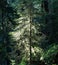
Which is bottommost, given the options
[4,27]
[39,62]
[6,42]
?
[39,62]

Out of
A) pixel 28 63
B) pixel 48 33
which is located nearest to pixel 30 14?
pixel 28 63

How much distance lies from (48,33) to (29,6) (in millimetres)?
6478

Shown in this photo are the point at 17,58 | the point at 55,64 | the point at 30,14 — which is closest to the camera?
the point at 30,14

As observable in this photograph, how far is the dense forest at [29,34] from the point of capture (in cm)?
1393

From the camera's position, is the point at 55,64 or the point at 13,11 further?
the point at 13,11

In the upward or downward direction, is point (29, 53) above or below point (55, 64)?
above

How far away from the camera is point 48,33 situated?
64.9ft

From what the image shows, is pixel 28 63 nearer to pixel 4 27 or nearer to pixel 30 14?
pixel 30 14

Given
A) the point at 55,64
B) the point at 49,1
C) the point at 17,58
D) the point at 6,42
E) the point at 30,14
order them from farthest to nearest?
1. the point at 49,1
2. the point at 6,42
3. the point at 55,64
4. the point at 17,58
5. the point at 30,14

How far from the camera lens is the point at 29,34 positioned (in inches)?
547

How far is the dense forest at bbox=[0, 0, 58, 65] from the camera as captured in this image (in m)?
13.9

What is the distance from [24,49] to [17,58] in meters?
1.21

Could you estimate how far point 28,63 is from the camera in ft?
47.3

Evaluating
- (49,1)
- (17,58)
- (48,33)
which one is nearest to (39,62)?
(17,58)
